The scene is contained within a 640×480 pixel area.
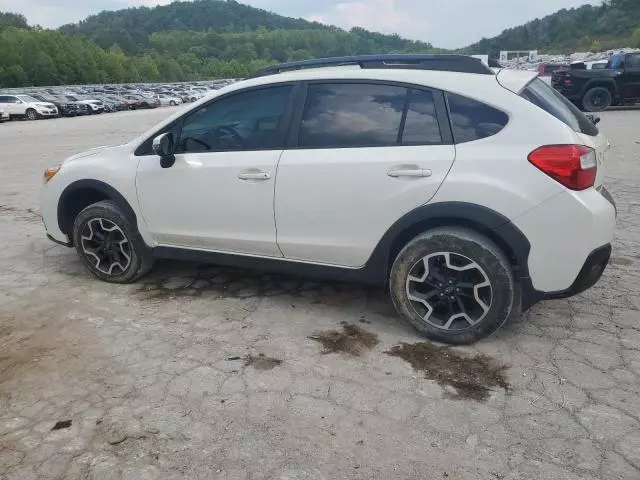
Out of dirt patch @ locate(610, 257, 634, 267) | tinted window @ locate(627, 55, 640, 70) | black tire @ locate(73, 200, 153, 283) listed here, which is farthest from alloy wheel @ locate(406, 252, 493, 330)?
Answer: tinted window @ locate(627, 55, 640, 70)

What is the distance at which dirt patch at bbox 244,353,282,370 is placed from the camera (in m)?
3.06

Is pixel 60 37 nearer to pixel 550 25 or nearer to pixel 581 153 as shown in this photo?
pixel 581 153

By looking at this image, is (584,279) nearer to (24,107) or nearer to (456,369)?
(456,369)

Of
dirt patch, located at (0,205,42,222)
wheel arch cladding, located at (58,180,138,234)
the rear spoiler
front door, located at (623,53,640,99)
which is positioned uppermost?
front door, located at (623,53,640,99)

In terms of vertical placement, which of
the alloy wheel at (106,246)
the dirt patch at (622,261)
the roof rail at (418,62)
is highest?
the roof rail at (418,62)

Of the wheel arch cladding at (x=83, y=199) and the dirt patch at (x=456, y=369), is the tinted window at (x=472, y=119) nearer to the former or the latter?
the dirt patch at (x=456, y=369)

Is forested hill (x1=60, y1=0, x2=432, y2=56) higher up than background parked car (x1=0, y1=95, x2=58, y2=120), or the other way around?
forested hill (x1=60, y1=0, x2=432, y2=56)

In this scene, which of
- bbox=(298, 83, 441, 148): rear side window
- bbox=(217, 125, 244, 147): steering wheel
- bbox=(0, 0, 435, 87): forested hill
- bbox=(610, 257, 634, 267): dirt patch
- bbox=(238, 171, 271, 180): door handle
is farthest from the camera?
bbox=(0, 0, 435, 87): forested hill

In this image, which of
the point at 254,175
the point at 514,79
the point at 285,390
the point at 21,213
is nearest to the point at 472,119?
the point at 514,79

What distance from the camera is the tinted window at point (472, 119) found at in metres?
3.03

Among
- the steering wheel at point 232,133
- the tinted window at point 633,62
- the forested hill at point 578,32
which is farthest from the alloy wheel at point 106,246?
the forested hill at point 578,32

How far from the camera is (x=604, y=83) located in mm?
17859

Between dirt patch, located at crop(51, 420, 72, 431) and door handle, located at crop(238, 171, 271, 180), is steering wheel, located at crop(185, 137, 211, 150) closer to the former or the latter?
door handle, located at crop(238, 171, 271, 180)

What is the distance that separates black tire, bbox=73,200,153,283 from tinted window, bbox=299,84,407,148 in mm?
1615
